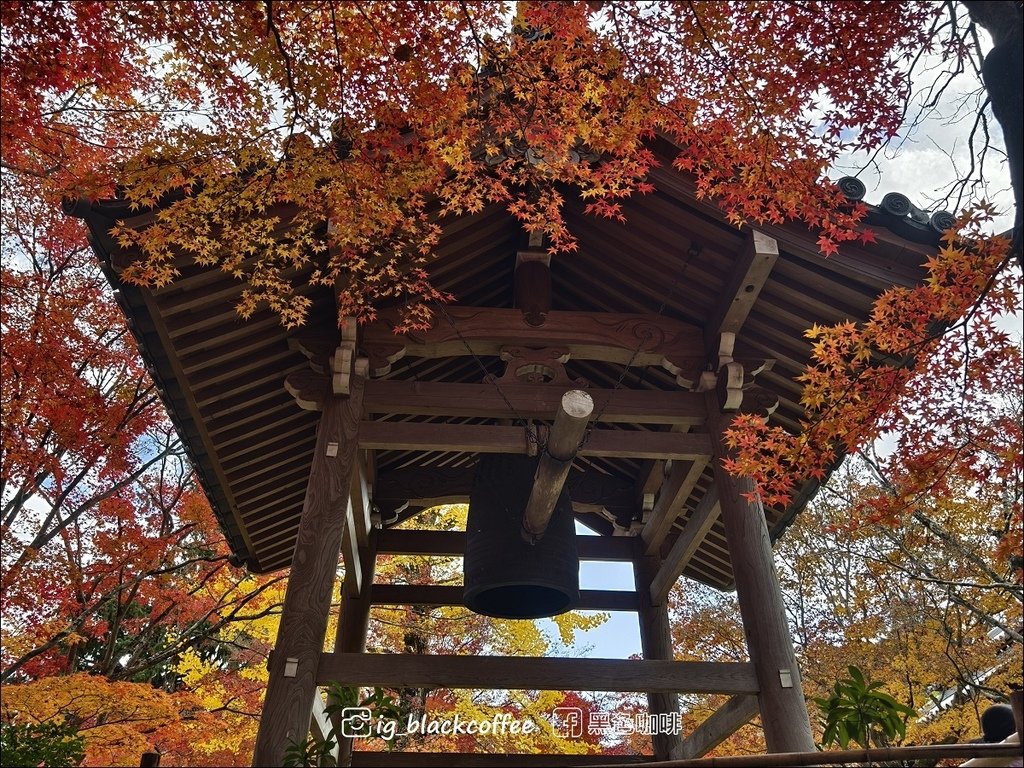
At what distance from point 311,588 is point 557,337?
2.73 metres

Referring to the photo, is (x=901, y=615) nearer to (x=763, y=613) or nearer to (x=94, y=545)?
(x=763, y=613)

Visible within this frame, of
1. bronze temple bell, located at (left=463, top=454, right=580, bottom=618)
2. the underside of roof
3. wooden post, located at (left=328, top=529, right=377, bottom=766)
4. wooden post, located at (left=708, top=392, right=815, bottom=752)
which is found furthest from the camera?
wooden post, located at (left=328, top=529, right=377, bottom=766)

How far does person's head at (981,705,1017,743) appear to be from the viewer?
3094 mm

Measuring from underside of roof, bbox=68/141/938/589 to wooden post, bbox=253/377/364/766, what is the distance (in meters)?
0.27

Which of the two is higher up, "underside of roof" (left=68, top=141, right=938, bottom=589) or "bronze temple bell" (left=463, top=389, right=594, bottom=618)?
"underside of roof" (left=68, top=141, right=938, bottom=589)

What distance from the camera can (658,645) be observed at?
7.62 meters

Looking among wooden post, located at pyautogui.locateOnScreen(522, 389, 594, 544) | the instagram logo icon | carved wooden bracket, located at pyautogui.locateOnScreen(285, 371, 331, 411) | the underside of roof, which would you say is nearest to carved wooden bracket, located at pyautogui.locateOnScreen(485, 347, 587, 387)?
the underside of roof

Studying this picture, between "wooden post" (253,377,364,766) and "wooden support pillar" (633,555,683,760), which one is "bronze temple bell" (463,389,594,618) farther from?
"wooden support pillar" (633,555,683,760)

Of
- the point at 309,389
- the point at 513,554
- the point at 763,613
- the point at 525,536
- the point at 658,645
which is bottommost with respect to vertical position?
the point at 763,613

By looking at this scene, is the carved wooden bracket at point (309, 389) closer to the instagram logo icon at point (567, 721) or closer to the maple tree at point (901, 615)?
the maple tree at point (901, 615)

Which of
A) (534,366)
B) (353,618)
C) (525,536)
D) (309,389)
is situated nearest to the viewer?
(525,536)

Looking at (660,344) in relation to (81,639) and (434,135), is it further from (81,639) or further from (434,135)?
(81,639)

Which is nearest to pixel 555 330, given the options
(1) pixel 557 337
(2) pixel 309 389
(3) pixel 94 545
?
(1) pixel 557 337

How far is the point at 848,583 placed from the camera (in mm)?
15367
